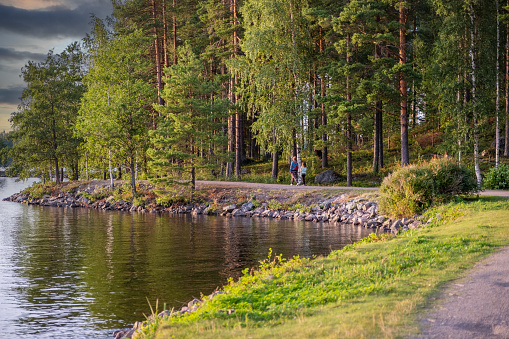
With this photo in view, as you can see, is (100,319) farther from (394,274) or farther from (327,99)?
(327,99)

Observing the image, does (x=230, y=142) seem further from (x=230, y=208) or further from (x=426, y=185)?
(x=426, y=185)

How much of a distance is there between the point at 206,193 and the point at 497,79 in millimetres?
21169

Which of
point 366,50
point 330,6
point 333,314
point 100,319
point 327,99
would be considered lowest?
point 100,319

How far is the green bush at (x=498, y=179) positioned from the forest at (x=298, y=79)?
3.14 ft

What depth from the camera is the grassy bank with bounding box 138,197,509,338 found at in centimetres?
636

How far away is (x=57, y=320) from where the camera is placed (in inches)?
377

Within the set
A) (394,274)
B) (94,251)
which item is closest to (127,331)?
(394,274)

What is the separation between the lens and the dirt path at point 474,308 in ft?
19.8

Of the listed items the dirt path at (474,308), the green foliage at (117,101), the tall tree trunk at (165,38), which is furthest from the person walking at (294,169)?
the dirt path at (474,308)

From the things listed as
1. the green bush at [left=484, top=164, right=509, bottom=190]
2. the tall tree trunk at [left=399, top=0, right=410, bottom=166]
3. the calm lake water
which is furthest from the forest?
the calm lake water

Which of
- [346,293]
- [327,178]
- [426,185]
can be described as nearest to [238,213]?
[327,178]

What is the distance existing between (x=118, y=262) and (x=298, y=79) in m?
21.8

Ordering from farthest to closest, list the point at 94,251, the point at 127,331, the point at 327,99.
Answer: the point at 327,99
the point at 94,251
the point at 127,331

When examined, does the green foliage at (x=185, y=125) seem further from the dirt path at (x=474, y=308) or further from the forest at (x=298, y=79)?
the dirt path at (x=474, y=308)
